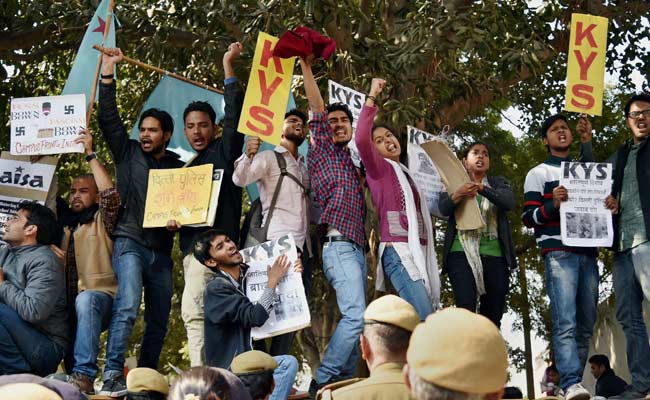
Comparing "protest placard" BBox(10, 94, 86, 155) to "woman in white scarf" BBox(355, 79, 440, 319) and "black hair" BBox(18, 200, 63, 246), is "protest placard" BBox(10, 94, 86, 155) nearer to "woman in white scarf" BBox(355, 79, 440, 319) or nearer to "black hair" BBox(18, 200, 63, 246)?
"black hair" BBox(18, 200, 63, 246)

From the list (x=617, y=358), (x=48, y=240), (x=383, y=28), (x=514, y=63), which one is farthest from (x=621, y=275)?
(x=617, y=358)

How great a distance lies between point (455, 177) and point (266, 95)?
60.1 inches

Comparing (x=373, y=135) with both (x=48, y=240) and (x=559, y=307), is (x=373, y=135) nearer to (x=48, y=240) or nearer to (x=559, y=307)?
(x=559, y=307)

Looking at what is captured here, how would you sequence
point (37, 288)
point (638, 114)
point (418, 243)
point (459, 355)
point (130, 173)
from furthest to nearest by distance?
point (130, 173) → point (638, 114) → point (418, 243) → point (37, 288) → point (459, 355)

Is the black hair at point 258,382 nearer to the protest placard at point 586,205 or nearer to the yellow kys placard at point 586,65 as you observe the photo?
the protest placard at point 586,205

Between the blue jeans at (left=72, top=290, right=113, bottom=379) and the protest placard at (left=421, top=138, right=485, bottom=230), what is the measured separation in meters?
2.58

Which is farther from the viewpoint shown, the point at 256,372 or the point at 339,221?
the point at 339,221

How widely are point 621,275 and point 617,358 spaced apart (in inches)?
579

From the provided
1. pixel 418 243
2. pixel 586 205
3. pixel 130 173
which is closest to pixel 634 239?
pixel 586 205

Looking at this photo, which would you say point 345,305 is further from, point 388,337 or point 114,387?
point 388,337

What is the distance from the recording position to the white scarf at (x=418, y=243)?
7613 millimetres

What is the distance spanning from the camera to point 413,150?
849 cm

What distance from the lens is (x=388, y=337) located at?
4219 millimetres

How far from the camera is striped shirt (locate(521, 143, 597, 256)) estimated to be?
25.9ft
